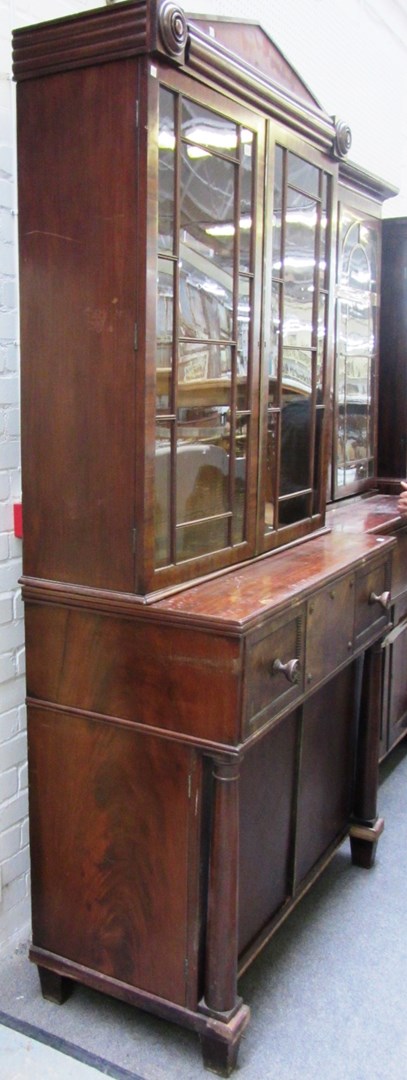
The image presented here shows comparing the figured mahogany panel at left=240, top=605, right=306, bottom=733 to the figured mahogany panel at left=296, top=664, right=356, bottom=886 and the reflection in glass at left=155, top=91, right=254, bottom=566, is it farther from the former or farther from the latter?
the figured mahogany panel at left=296, top=664, right=356, bottom=886

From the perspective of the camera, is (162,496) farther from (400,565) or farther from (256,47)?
(400,565)

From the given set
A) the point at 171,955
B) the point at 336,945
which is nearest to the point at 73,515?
the point at 171,955

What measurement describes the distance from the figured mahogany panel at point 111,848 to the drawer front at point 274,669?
181mm

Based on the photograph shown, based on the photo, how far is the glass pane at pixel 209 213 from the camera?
6.13 feet

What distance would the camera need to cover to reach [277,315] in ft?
7.63

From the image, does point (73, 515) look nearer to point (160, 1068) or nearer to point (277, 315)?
point (277, 315)

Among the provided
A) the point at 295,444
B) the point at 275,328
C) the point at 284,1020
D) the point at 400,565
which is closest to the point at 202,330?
the point at 275,328

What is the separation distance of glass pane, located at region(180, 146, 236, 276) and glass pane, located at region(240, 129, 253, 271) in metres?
0.05

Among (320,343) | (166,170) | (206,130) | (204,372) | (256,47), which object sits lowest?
(204,372)

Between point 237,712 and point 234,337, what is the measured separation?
0.87 meters

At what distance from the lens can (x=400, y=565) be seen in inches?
126

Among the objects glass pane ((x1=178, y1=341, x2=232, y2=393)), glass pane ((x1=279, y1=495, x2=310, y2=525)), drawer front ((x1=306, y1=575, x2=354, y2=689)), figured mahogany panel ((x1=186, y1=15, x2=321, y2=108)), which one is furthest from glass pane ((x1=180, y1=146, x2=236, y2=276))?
drawer front ((x1=306, y1=575, x2=354, y2=689))

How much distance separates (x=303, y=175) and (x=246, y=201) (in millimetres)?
404

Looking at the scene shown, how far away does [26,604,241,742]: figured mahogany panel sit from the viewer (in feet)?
5.82
